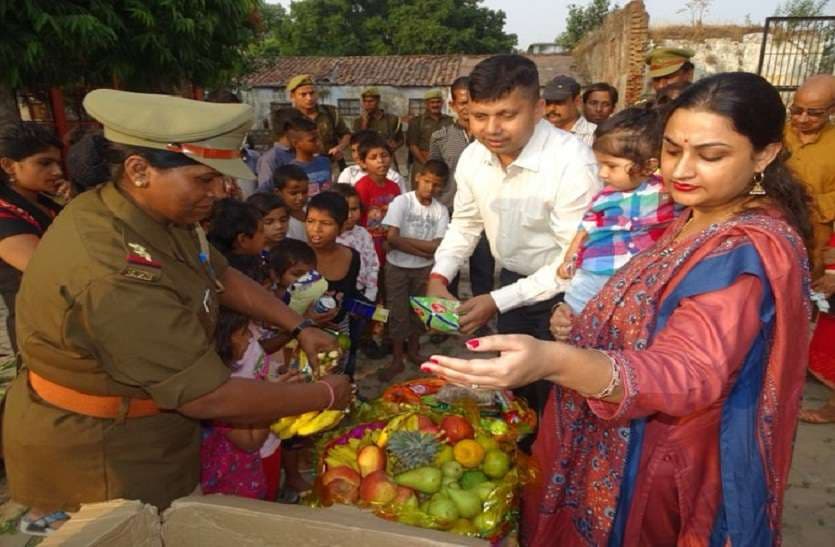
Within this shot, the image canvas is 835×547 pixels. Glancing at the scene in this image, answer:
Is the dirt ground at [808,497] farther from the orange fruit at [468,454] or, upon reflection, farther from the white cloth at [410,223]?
the orange fruit at [468,454]

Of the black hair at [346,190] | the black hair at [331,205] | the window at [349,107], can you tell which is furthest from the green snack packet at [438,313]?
the window at [349,107]

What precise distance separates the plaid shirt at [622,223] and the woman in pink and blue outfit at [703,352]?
0.60 m

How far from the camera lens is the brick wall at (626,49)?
49.6 feet

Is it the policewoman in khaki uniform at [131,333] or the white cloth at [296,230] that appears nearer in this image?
the policewoman in khaki uniform at [131,333]

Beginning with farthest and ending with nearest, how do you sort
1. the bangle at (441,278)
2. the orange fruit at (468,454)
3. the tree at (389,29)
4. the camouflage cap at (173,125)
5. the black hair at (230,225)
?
1. the tree at (389,29)
2. the black hair at (230,225)
3. the bangle at (441,278)
4. the orange fruit at (468,454)
5. the camouflage cap at (173,125)

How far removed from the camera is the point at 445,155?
607 cm

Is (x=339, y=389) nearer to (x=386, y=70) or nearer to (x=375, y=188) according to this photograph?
(x=375, y=188)

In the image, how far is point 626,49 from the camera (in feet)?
53.4

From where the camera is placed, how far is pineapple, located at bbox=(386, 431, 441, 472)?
1.95 m

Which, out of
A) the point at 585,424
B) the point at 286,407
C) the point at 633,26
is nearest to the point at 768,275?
the point at 585,424

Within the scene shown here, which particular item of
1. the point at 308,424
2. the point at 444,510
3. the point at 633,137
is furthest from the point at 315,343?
the point at 633,137

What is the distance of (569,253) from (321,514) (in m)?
1.65

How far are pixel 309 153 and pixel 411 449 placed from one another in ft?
11.6

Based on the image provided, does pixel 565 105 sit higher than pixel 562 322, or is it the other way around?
pixel 565 105
